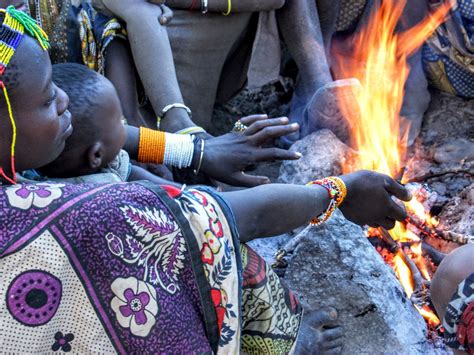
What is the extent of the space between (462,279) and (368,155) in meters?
1.30

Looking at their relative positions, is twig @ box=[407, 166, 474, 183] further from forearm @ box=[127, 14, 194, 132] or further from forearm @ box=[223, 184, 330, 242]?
forearm @ box=[223, 184, 330, 242]

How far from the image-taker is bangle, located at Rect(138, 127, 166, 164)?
105 inches

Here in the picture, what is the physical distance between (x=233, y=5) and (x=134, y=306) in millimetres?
2273

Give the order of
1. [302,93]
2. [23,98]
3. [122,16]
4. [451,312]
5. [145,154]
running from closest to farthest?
[23,98] < [451,312] < [145,154] < [122,16] < [302,93]

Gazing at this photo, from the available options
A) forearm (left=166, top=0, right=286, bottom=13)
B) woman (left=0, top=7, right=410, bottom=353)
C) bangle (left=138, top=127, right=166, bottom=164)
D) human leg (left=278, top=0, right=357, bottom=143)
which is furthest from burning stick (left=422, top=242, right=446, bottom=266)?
forearm (left=166, top=0, right=286, bottom=13)

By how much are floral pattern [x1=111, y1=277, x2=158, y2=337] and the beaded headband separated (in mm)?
354

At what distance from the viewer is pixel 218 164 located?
2678mm

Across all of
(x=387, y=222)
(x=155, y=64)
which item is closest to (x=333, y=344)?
(x=387, y=222)

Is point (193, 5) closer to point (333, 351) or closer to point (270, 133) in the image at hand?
point (270, 133)

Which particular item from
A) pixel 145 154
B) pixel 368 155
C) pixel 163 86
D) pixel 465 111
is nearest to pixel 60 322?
pixel 145 154

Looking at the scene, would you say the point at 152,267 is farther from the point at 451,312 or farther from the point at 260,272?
the point at 451,312

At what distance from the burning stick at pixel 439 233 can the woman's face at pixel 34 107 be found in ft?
5.69

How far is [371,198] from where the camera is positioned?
89.7 inches

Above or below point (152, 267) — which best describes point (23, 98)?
above
